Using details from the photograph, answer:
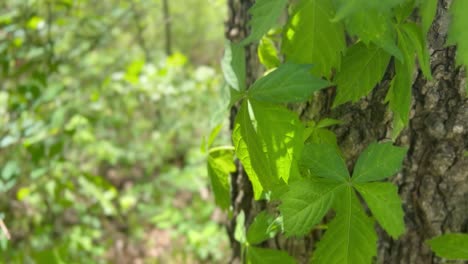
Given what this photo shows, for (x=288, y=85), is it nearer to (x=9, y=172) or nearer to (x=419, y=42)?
(x=419, y=42)

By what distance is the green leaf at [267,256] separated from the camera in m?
1.02

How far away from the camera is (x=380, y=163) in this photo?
0.79 meters

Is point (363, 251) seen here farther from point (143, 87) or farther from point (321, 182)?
point (143, 87)

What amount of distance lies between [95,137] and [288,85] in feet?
12.1

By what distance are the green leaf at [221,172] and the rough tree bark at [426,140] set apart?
219mm

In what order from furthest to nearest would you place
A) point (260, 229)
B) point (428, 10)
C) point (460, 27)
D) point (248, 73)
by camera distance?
point (248, 73)
point (260, 229)
point (428, 10)
point (460, 27)

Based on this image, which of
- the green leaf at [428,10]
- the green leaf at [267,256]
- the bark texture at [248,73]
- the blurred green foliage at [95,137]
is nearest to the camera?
the green leaf at [428,10]

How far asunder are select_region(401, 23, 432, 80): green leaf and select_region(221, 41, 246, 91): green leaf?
312 mm

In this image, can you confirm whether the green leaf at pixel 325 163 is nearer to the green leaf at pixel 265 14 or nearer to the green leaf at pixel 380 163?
the green leaf at pixel 380 163

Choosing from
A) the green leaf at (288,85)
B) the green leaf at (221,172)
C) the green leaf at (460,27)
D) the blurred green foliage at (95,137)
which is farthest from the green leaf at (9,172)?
the green leaf at (460,27)

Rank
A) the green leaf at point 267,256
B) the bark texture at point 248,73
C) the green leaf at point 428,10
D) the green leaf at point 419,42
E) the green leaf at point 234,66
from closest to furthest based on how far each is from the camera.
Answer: the green leaf at point 428,10 < the green leaf at point 419,42 < the green leaf at point 234,66 < the green leaf at point 267,256 < the bark texture at point 248,73

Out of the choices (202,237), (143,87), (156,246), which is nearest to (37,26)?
(143,87)

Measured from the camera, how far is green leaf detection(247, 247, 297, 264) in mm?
1021

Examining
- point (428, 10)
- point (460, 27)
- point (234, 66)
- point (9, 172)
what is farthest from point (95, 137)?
point (460, 27)
